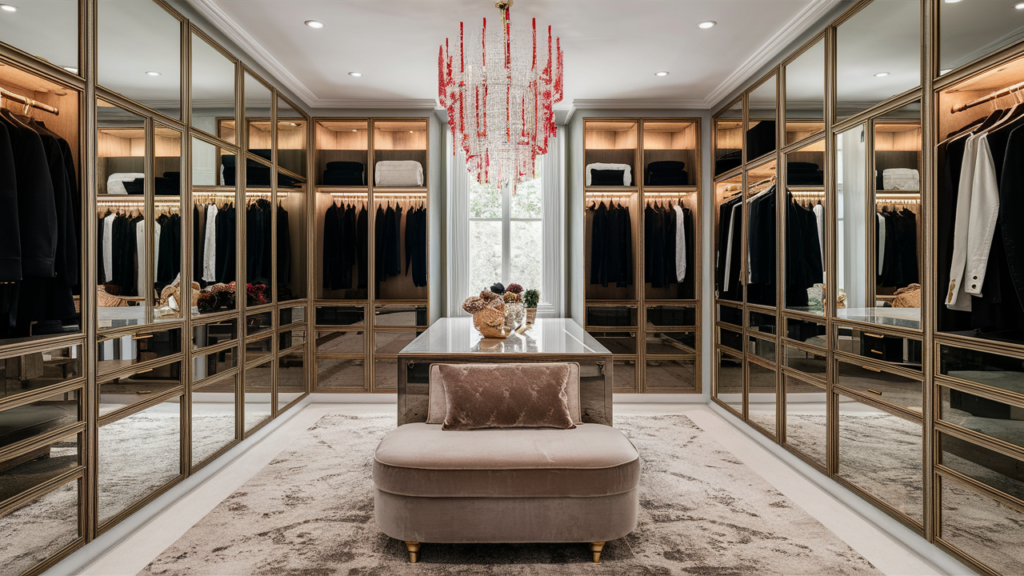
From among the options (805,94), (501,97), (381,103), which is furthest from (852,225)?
(381,103)

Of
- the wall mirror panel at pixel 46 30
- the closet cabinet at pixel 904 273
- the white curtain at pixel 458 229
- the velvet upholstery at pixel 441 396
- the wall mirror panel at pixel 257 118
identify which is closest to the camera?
the wall mirror panel at pixel 46 30

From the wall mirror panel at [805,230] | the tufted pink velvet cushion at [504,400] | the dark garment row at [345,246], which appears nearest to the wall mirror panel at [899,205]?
the wall mirror panel at [805,230]

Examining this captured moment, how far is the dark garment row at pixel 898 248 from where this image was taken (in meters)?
2.44

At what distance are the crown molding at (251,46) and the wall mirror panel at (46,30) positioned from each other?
A: 103 cm

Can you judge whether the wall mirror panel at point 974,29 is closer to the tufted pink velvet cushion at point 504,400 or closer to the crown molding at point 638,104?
the tufted pink velvet cushion at point 504,400

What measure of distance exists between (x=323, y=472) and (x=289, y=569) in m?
1.12

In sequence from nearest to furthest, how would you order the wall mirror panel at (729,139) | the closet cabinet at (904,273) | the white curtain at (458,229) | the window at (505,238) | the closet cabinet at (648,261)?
the closet cabinet at (904,273)
the wall mirror panel at (729,139)
the closet cabinet at (648,261)
the white curtain at (458,229)
the window at (505,238)

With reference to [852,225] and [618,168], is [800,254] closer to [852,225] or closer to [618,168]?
[852,225]

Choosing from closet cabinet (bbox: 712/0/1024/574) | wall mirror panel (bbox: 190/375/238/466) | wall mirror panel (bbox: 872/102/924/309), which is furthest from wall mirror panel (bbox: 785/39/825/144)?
wall mirror panel (bbox: 190/375/238/466)

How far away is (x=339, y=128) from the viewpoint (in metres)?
5.21

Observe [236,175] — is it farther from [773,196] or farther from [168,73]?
[773,196]

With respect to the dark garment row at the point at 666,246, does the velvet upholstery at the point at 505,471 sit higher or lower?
lower

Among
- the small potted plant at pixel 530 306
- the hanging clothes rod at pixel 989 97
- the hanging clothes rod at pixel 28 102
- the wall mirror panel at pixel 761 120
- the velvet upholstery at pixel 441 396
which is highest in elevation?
the wall mirror panel at pixel 761 120

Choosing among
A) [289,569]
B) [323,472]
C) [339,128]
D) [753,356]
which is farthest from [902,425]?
[339,128]
